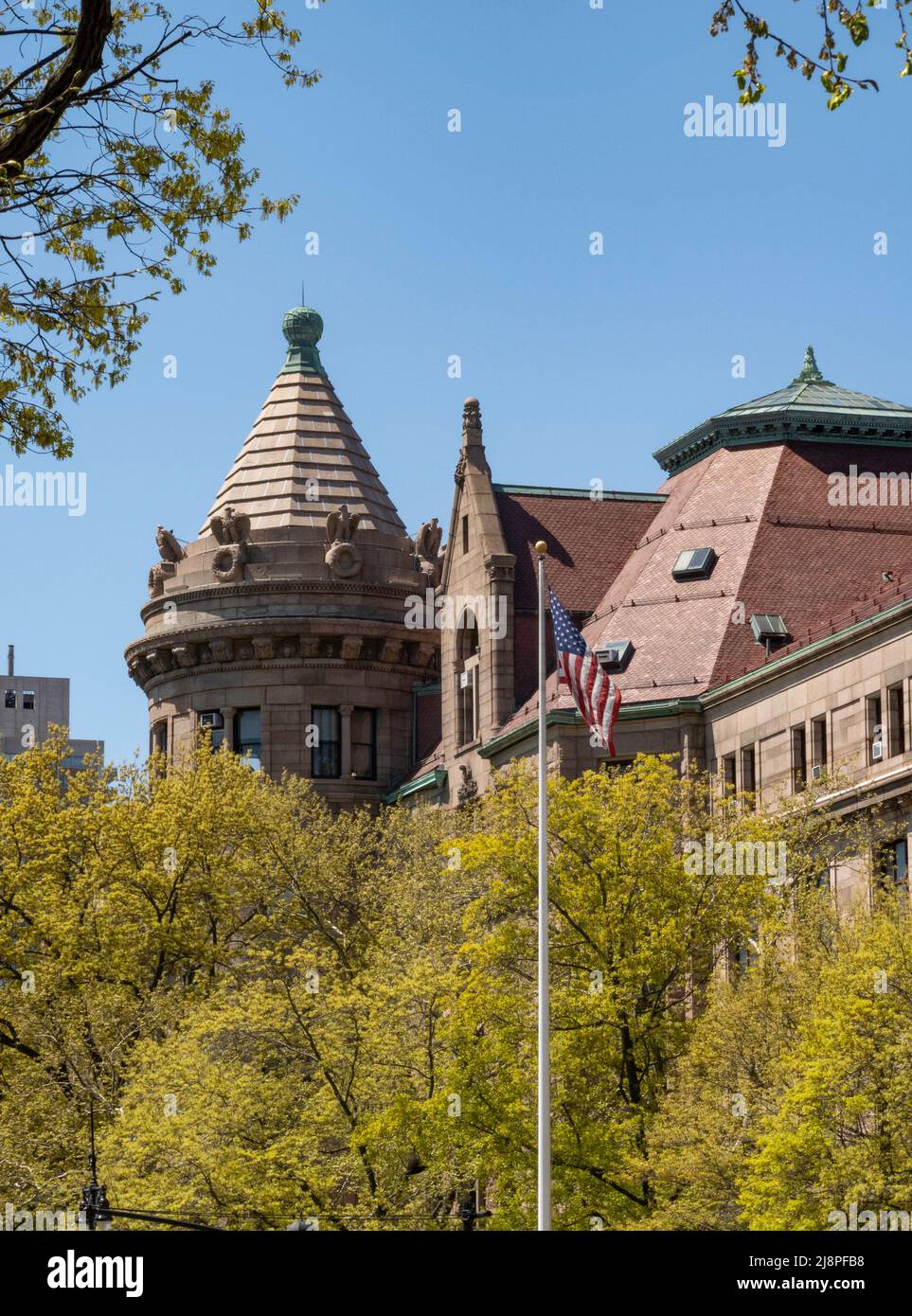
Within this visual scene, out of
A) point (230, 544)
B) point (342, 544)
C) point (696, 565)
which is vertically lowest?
point (696, 565)

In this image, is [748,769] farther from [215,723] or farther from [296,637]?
[215,723]

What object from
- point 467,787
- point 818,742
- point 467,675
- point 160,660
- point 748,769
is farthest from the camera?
point 160,660

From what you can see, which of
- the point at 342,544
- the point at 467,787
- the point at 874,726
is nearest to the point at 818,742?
the point at 874,726

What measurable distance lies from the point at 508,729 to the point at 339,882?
10836mm

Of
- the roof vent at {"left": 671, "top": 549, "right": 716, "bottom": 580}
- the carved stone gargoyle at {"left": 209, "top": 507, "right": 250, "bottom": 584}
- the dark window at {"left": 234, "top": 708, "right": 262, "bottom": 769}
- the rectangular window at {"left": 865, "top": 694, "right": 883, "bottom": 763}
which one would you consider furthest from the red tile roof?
the carved stone gargoyle at {"left": 209, "top": 507, "right": 250, "bottom": 584}

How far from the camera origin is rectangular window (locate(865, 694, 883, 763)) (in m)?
54.3

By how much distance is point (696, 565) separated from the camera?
223 ft

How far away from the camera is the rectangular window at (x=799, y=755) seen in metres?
57.8

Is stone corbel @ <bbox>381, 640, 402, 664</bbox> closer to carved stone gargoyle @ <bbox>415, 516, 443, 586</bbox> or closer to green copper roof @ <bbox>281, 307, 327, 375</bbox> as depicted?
carved stone gargoyle @ <bbox>415, 516, 443, 586</bbox>

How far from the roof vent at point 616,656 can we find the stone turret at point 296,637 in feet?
63.5

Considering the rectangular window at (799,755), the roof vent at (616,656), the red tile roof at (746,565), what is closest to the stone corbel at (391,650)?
the red tile roof at (746,565)

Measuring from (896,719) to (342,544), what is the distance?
34875 millimetres
